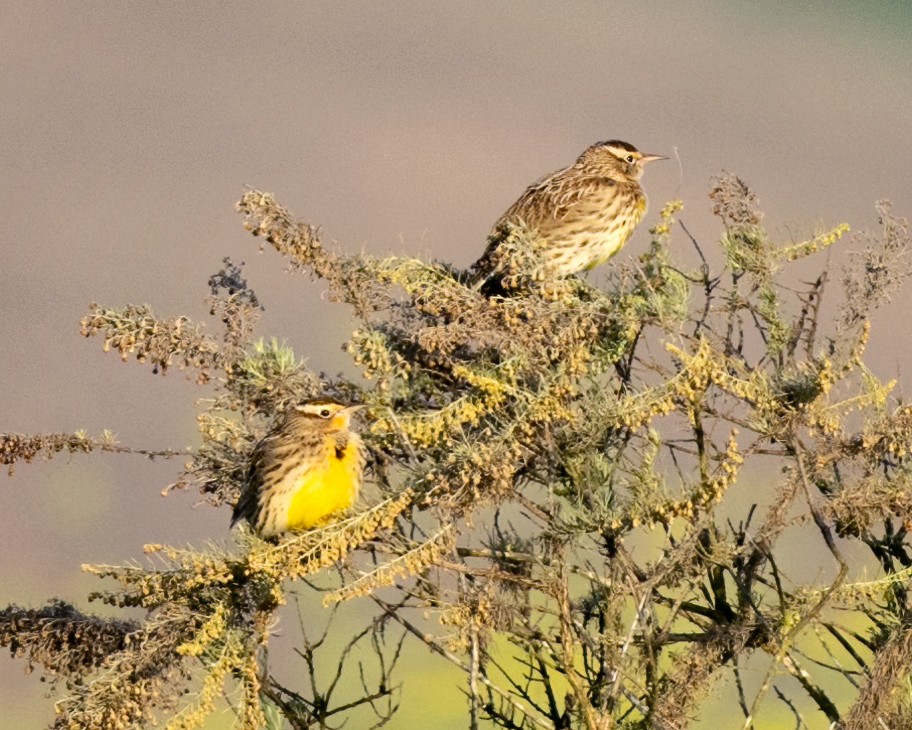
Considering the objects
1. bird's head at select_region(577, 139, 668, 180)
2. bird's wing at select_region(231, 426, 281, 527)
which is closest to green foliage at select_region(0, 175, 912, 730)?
bird's wing at select_region(231, 426, 281, 527)

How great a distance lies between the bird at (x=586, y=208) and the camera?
5656mm

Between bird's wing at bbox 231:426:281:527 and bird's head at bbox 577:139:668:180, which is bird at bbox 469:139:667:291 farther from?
bird's wing at bbox 231:426:281:527

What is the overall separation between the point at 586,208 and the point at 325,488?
1873 mm

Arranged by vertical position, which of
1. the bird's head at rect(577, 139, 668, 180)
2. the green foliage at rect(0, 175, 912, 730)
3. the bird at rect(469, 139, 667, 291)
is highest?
the bird's head at rect(577, 139, 668, 180)

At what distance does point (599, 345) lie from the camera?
3838 mm

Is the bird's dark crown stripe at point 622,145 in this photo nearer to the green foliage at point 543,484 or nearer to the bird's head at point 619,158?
the bird's head at point 619,158

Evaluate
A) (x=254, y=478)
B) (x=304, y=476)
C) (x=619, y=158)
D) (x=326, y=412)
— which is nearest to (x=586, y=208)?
(x=619, y=158)

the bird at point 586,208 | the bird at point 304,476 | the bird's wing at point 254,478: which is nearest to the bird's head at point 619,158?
the bird at point 586,208

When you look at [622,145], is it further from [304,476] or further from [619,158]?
[304,476]

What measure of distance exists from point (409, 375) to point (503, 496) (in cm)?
55

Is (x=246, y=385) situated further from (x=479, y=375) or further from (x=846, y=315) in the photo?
(x=846, y=315)

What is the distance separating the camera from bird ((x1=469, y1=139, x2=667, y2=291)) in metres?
5.66

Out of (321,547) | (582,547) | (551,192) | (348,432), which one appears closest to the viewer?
(321,547)

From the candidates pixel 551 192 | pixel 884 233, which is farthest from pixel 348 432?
pixel 551 192
